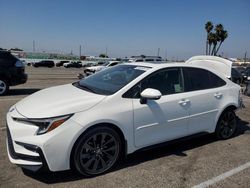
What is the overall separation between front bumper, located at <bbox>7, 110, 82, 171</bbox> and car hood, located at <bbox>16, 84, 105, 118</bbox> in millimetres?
170

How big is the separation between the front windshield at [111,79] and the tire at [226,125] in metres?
1.98

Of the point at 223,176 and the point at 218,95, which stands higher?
the point at 218,95

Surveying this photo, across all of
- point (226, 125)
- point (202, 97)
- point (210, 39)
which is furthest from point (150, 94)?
point (210, 39)

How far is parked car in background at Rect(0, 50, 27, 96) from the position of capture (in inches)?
427

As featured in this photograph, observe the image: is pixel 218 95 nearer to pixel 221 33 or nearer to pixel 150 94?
pixel 150 94

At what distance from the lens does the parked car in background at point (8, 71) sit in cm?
1085

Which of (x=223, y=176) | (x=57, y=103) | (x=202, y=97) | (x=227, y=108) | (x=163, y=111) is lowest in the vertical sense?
(x=223, y=176)

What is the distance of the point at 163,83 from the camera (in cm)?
477

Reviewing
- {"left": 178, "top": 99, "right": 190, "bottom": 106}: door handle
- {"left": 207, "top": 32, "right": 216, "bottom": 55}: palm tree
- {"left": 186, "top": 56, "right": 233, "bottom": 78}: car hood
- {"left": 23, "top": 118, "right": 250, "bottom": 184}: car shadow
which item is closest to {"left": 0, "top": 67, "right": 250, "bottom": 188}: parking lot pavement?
{"left": 23, "top": 118, "right": 250, "bottom": 184}: car shadow

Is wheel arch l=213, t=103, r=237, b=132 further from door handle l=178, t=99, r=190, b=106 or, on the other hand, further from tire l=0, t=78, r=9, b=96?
tire l=0, t=78, r=9, b=96

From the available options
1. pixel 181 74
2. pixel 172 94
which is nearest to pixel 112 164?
pixel 172 94

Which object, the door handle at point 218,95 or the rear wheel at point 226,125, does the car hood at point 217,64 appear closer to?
the rear wheel at point 226,125

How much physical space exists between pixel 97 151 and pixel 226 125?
300 cm

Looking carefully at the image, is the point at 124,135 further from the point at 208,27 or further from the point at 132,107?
the point at 208,27
